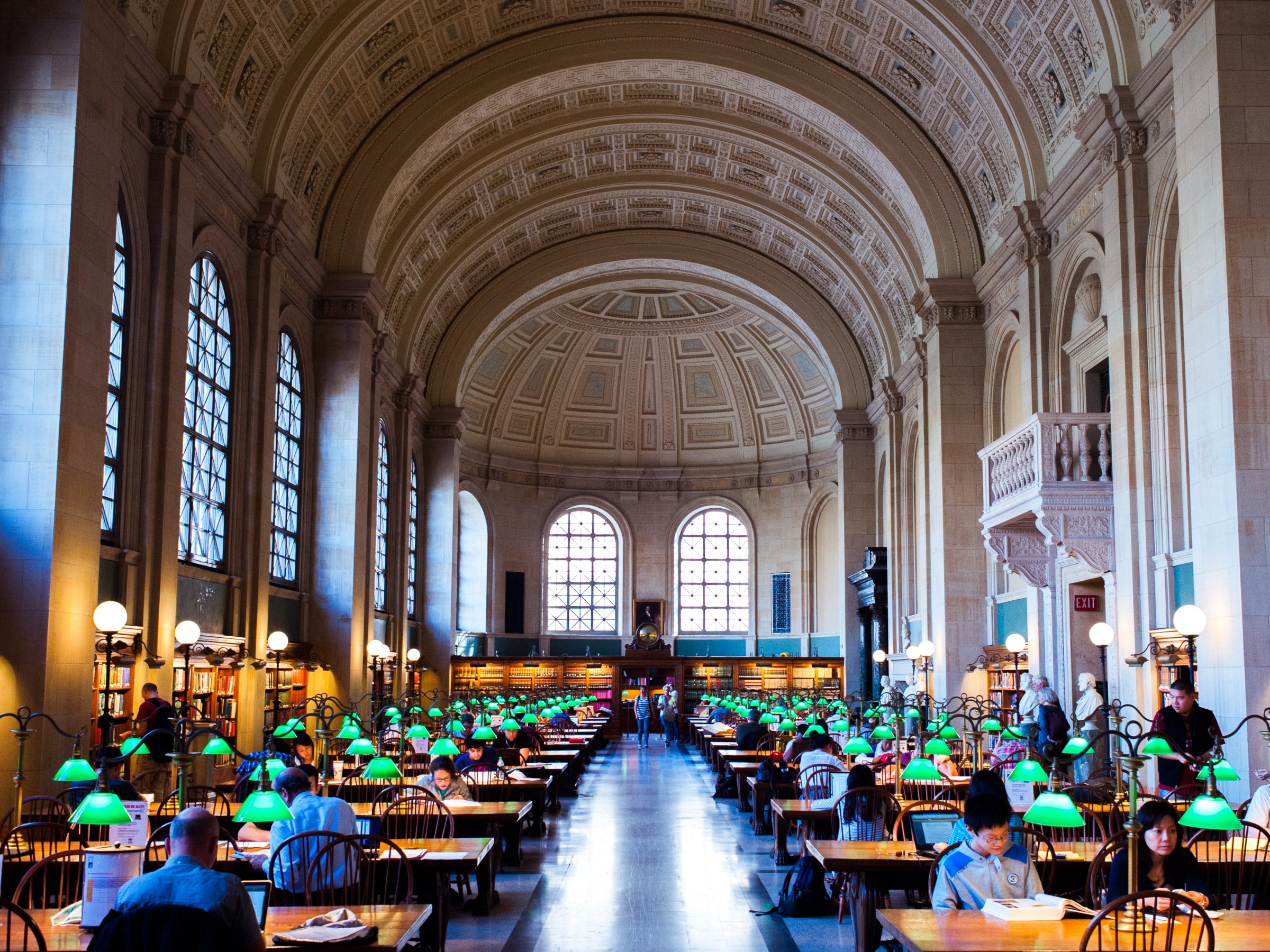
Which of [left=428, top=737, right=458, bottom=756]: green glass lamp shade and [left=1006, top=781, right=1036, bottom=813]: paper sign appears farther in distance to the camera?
[left=428, top=737, right=458, bottom=756]: green glass lamp shade

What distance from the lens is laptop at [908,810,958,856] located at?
797cm

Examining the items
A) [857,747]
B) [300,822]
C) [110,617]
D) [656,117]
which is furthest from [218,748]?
[656,117]

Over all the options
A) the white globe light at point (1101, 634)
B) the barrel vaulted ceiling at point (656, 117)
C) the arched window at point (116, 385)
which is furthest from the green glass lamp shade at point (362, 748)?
the barrel vaulted ceiling at point (656, 117)

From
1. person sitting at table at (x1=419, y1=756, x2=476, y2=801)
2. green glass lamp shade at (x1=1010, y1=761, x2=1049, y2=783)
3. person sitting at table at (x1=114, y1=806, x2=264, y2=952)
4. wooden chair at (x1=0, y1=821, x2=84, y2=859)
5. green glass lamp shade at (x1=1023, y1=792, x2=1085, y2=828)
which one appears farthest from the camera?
person sitting at table at (x1=419, y1=756, x2=476, y2=801)

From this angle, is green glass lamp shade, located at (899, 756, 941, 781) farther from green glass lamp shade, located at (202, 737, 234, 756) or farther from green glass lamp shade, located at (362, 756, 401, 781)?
green glass lamp shade, located at (202, 737, 234, 756)

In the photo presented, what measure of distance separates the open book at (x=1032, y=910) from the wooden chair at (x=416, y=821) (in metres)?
4.43

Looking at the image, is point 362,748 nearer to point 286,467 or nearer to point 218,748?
point 218,748

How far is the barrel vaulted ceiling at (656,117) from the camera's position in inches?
691

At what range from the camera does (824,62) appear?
22.5 metres

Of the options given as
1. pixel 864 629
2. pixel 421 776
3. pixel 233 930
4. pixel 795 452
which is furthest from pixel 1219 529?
pixel 795 452

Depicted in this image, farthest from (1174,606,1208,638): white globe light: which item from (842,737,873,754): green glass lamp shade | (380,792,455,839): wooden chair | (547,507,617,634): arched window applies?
(547,507,617,634): arched window

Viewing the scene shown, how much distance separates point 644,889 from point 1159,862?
244 inches

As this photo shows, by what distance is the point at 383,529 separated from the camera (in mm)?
26812

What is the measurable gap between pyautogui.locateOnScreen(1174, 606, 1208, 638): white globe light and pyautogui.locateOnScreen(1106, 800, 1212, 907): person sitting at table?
5.35 metres
